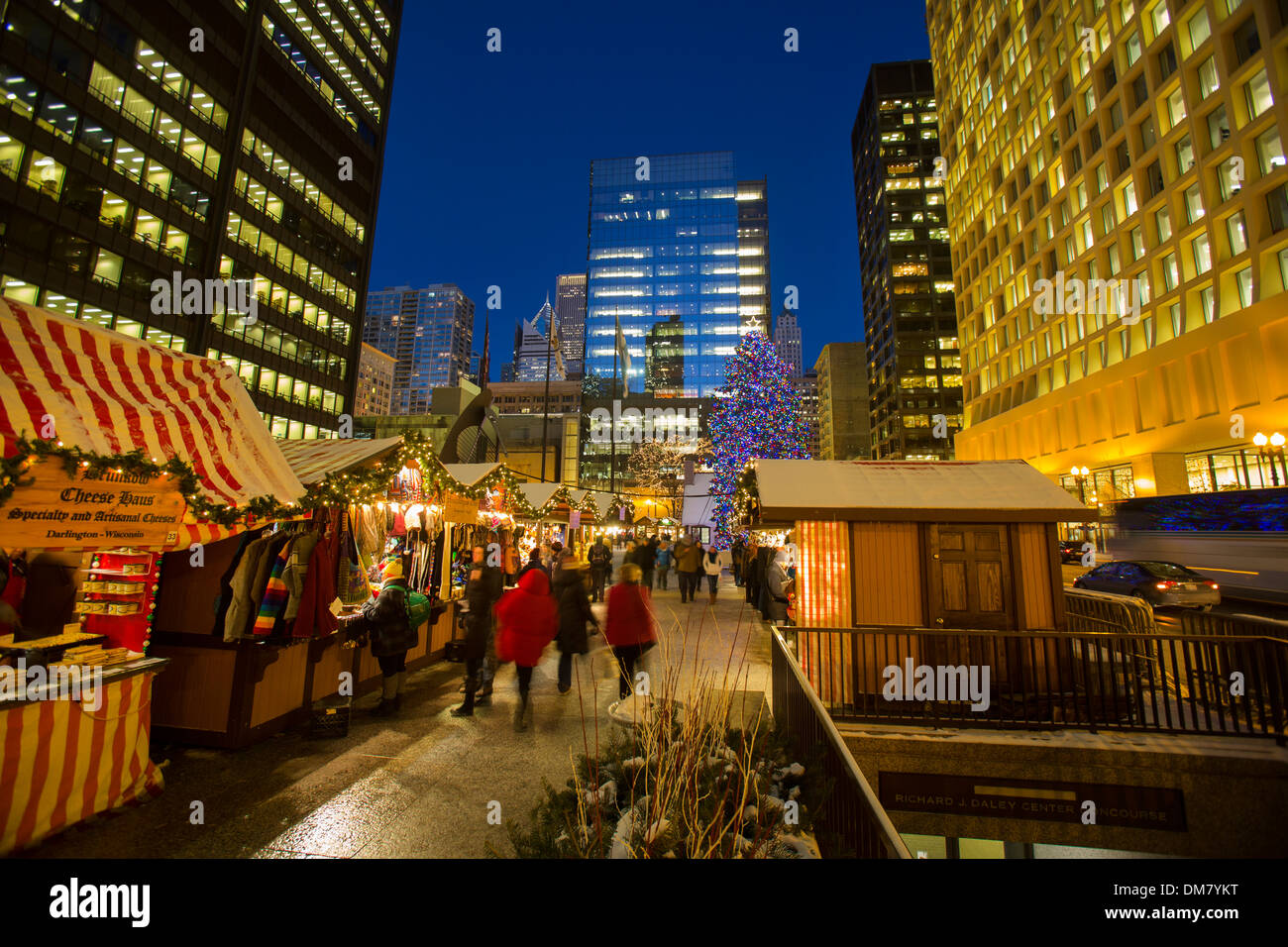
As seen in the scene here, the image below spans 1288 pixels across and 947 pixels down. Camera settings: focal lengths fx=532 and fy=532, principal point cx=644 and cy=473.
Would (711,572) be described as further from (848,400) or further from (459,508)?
(848,400)

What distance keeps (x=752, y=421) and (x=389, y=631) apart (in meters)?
25.1

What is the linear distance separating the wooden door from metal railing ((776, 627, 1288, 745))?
0.37 meters

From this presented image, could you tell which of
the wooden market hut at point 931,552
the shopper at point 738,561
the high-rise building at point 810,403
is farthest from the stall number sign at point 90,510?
the high-rise building at point 810,403

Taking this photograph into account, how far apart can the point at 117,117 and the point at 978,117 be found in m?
60.6

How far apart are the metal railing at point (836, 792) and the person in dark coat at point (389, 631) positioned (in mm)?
4516

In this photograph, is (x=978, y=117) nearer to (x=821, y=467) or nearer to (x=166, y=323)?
(x=821, y=467)

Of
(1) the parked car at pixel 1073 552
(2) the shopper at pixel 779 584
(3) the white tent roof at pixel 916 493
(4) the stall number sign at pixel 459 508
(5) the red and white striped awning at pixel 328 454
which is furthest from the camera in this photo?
(1) the parked car at pixel 1073 552

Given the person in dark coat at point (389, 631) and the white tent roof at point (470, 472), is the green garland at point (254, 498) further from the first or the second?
the person in dark coat at point (389, 631)

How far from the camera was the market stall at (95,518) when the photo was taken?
3697 millimetres

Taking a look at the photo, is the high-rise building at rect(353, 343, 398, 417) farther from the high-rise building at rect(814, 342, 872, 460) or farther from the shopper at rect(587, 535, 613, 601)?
the shopper at rect(587, 535, 613, 601)

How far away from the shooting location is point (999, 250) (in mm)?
43219

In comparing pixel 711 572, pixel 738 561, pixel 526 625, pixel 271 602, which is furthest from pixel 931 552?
pixel 738 561

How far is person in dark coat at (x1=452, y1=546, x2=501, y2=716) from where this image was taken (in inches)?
260
